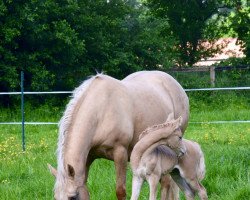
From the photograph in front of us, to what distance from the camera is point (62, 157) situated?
5.30 m

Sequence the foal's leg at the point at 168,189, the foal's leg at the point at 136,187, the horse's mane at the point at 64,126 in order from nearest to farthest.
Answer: the horse's mane at the point at 64,126 → the foal's leg at the point at 136,187 → the foal's leg at the point at 168,189

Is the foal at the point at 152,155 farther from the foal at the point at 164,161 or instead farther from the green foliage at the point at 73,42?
the green foliage at the point at 73,42

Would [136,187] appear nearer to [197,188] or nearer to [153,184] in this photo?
[153,184]

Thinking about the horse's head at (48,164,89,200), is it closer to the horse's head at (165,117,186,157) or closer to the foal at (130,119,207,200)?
the foal at (130,119,207,200)

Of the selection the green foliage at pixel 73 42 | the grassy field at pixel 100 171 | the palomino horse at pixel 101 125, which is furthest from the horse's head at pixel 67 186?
the green foliage at pixel 73 42

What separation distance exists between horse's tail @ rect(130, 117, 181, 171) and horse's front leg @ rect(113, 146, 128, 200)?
593mm

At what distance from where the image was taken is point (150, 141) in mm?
5293

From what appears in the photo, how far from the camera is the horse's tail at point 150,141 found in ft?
17.4

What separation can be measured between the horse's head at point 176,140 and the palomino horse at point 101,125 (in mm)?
658

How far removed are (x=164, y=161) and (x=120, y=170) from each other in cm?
62

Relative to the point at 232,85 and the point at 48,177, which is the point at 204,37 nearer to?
the point at 232,85

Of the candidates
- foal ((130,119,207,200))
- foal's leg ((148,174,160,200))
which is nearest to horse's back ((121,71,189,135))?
foal ((130,119,207,200))

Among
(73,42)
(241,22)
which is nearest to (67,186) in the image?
(73,42)

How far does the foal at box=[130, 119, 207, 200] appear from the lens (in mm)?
5289
